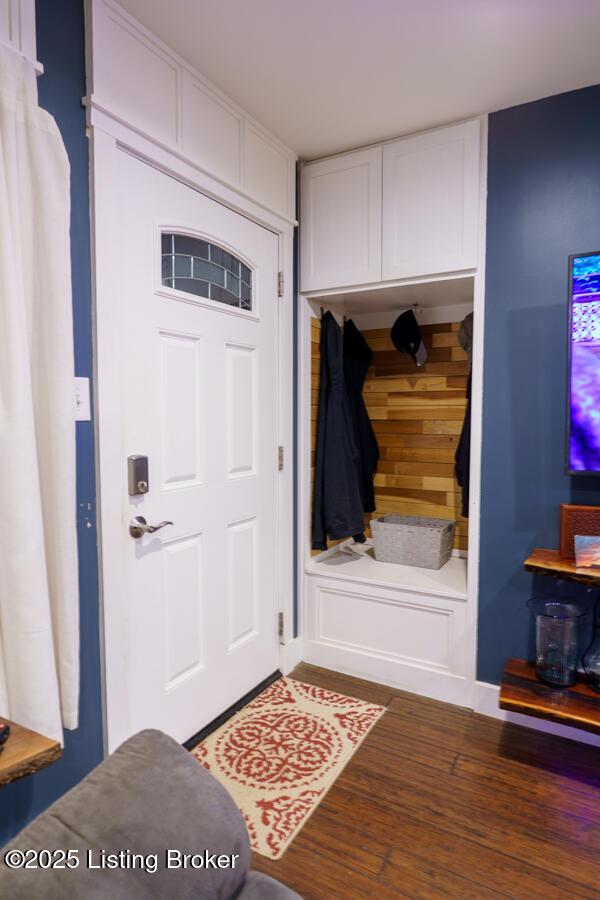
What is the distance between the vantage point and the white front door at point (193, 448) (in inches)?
67.4

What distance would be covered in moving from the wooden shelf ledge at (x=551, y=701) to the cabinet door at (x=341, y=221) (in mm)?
1781

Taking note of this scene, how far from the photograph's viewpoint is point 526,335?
2.11 meters

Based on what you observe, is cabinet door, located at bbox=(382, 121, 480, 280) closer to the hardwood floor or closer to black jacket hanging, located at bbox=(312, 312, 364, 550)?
black jacket hanging, located at bbox=(312, 312, 364, 550)

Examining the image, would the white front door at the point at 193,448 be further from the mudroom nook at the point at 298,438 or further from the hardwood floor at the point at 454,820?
the hardwood floor at the point at 454,820

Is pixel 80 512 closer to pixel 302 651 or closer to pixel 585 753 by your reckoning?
pixel 302 651

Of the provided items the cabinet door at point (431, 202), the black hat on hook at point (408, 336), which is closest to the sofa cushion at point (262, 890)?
the cabinet door at point (431, 202)

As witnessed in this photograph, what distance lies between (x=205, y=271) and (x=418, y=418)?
4.81 ft

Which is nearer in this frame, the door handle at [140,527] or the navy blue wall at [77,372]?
the navy blue wall at [77,372]

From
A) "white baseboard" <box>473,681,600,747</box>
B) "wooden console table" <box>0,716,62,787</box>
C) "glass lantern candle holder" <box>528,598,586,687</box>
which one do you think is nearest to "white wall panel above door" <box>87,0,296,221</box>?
"wooden console table" <box>0,716,62,787</box>

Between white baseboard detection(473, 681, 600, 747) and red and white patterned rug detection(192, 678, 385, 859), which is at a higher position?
white baseboard detection(473, 681, 600, 747)

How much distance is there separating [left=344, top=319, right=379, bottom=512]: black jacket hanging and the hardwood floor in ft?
4.23

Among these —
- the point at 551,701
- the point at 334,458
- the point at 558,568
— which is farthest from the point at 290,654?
the point at 558,568

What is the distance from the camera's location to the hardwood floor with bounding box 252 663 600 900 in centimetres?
144

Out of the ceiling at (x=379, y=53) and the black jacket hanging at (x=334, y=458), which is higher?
the ceiling at (x=379, y=53)
